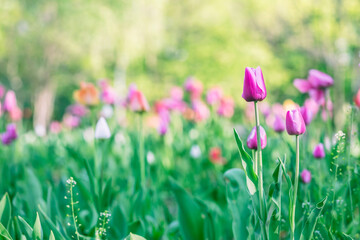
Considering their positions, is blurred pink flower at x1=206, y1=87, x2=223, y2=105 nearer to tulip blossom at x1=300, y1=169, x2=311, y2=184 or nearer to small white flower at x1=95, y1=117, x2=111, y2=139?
small white flower at x1=95, y1=117, x2=111, y2=139

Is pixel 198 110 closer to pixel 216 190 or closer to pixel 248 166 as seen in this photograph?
pixel 216 190

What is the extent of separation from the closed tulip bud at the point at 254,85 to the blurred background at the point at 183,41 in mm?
9349

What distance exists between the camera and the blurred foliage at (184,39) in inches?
428

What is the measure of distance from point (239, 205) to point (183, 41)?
46.7 feet

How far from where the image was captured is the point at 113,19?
13.4 m

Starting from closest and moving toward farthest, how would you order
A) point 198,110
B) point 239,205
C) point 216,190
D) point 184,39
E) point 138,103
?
point 239,205 < point 216,190 < point 138,103 < point 198,110 < point 184,39

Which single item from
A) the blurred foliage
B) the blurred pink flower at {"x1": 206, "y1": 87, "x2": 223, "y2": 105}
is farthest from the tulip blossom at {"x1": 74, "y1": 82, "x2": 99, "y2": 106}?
the blurred foliage

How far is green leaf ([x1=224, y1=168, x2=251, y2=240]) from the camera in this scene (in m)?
1.14

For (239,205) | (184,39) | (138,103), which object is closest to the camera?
(239,205)

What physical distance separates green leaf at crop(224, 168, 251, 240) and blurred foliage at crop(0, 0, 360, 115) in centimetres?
917

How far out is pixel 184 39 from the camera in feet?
49.4

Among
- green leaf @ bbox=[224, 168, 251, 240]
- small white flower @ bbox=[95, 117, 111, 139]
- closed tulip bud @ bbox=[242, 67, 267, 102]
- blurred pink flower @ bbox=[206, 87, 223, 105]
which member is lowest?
blurred pink flower @ bbox=[206, 87, 223, 105]

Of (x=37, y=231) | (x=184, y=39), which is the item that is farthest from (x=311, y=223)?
(x=184, y=39)

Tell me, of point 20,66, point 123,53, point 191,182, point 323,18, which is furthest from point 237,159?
point 20,66
